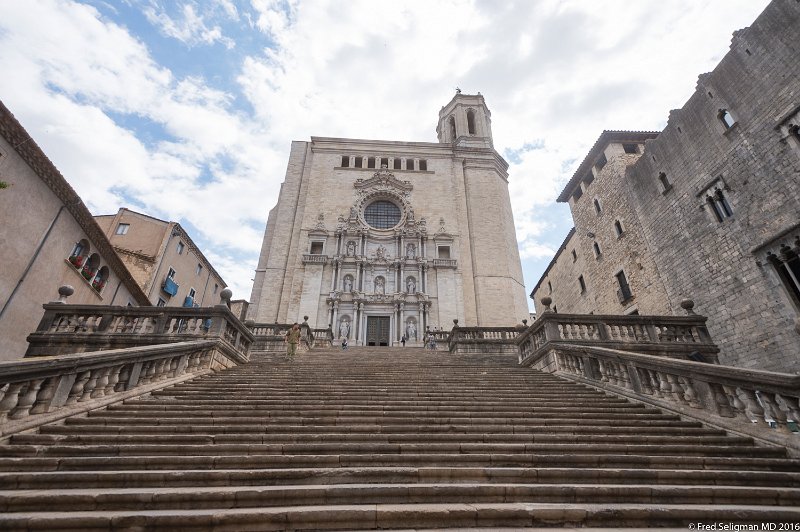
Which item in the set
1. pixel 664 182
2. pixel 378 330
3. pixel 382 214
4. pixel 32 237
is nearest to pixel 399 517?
pixel 32 237

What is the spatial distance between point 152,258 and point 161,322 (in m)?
15.1

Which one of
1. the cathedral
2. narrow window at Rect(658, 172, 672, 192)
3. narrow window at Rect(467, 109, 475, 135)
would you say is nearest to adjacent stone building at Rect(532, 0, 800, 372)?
narrow window at Rect(658, 172, 672, 192)

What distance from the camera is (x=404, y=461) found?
4113mm

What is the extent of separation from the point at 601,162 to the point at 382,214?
1651 cm

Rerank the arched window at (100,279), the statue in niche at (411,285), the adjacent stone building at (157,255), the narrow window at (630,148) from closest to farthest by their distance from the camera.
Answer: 1. the arched window at (100,279)
2. the narrow window at (630,148)
3. the adjacent stone building at (157,255)
4. the statue in niche at (411,285)

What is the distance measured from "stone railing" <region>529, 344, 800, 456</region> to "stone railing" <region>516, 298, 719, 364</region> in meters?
1.81

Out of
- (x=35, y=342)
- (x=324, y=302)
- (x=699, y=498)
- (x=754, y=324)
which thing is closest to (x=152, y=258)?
(x=324, y=302)

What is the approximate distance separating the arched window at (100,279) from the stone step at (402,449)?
14526 mm

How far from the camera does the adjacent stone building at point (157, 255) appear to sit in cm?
2169

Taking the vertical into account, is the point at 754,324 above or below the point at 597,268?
below

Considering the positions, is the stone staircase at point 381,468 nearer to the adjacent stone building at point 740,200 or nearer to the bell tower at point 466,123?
the adjacent stone building at point 740,200

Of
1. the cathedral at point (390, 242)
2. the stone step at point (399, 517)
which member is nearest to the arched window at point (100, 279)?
the cathedral at point (390, 242)

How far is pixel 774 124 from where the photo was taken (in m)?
11.5

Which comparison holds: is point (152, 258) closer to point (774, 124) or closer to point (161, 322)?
point (161, 322)
